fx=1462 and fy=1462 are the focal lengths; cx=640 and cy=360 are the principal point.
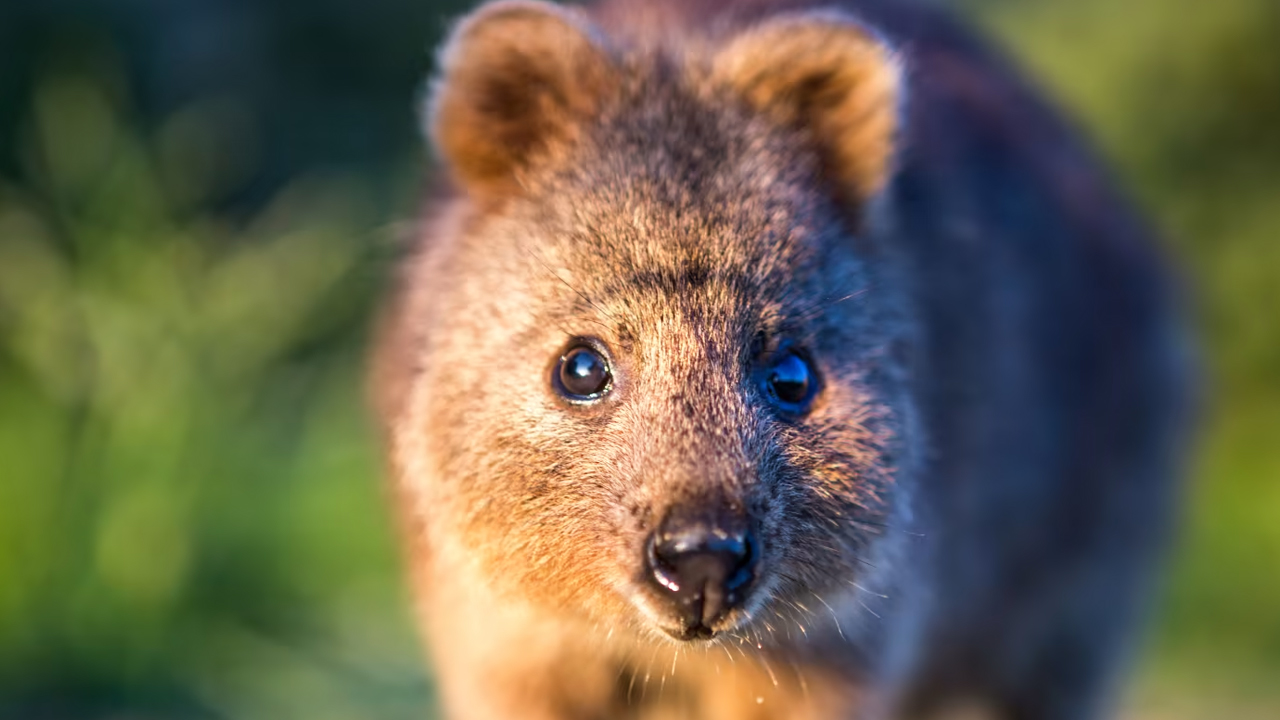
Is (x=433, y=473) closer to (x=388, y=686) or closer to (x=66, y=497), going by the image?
(x=388, y=686)

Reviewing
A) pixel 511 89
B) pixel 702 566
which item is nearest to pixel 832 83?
pixel 511 89

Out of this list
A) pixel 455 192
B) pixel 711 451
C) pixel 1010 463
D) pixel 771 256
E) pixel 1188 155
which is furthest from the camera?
pixel 1188 155

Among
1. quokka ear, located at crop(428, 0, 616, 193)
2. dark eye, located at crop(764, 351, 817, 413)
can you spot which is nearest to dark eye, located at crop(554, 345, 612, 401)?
dark eye, located at crop(764, 351, 817, 413)

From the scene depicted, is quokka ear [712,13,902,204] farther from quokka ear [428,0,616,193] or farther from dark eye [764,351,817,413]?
dark eye [764,351,817,413]

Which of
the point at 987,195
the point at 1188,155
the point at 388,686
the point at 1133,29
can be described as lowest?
the point at 388,686

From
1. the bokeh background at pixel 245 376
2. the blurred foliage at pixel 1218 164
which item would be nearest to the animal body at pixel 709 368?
the bokeh background at pixel 245 376

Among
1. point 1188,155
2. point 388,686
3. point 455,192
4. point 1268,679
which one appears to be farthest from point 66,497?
point 1188,155
